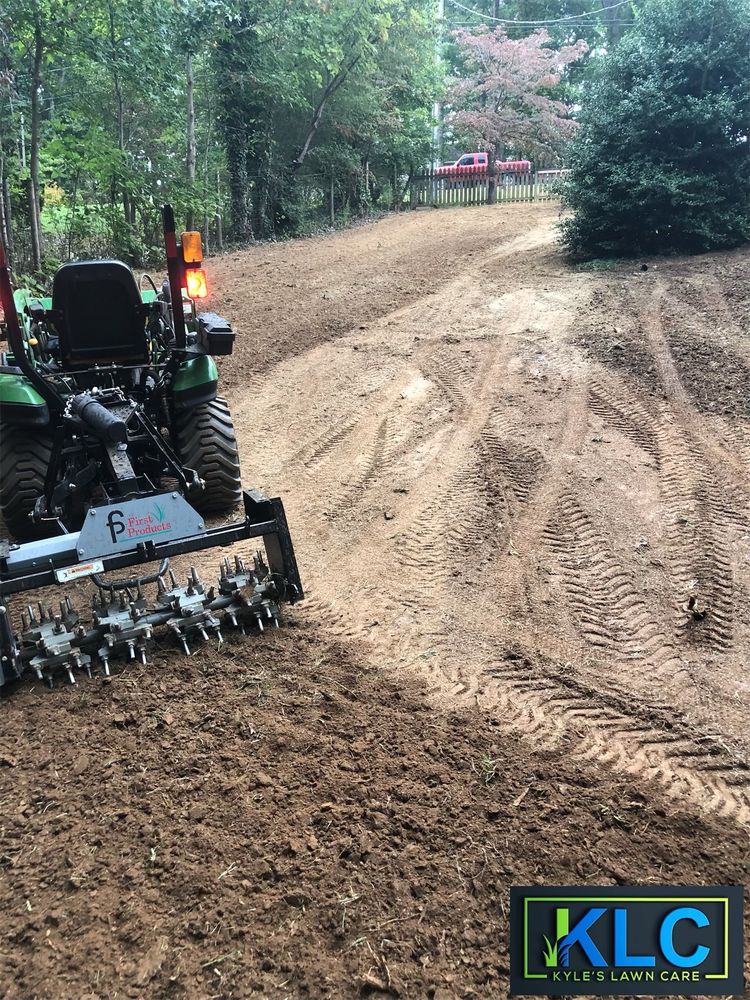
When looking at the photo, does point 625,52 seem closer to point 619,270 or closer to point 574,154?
point 574,154

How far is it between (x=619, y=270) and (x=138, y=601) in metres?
8.68

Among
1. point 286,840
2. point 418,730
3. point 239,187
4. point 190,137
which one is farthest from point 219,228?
point 286,840

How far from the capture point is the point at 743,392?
6359 millimetres

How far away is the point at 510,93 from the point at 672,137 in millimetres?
15575

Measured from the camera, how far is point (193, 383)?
4.72 meters

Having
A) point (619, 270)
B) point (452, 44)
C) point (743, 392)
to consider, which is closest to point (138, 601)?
point (743, 392)

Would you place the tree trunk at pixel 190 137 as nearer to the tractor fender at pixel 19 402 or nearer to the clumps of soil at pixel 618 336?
the clumps of soil at pixel 618 336

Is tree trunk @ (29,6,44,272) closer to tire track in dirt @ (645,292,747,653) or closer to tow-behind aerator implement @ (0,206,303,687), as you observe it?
tow-behind aerator implement @ (0,206,303,687)

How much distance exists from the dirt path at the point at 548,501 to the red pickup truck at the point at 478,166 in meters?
14.3

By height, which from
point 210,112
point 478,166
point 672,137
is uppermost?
point 210,112

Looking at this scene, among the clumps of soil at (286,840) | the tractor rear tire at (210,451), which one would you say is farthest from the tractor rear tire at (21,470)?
the clumps of soil at (286,840)

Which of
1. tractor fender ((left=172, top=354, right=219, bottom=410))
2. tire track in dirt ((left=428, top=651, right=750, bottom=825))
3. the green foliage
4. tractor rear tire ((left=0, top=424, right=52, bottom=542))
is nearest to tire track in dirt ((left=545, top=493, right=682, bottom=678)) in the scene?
tire track in dirt ((left=428, top=651, right=750, bottom=825))

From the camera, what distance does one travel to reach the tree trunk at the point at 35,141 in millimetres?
9977

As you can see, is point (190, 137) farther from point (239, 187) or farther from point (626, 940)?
point (626, 940)
